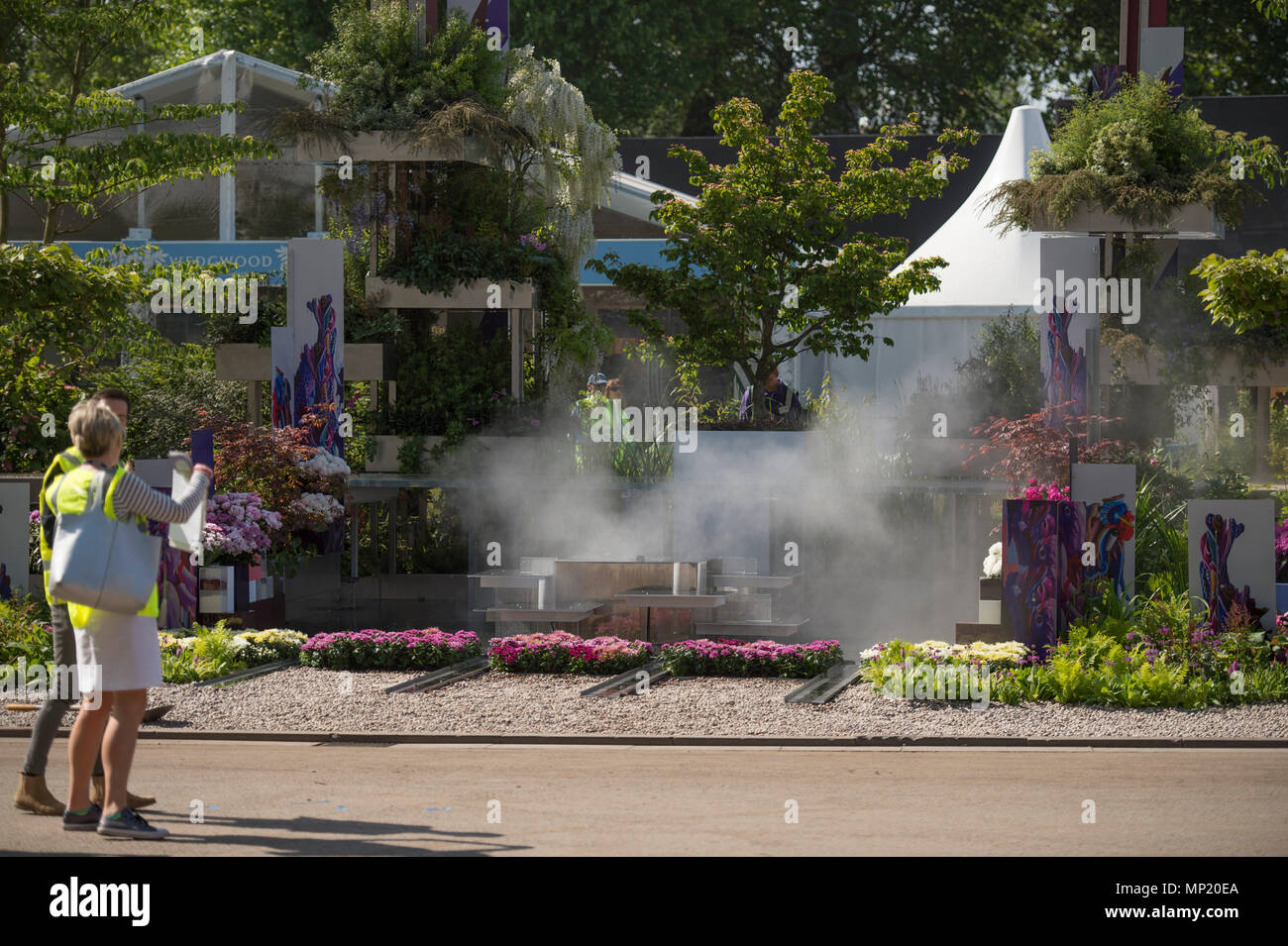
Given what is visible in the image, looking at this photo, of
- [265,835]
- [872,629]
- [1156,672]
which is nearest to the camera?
[265,835]

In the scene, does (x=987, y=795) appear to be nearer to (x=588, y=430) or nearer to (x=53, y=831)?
Result: (x=53, y=831)

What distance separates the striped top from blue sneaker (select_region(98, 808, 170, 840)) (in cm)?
130

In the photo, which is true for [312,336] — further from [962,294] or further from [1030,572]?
[962,294]

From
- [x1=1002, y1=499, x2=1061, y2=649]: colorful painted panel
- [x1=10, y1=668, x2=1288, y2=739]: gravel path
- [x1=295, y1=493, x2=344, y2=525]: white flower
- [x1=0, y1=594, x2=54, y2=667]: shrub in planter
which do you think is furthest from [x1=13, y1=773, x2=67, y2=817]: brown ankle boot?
[x1=295, y1=493, x2=344, y2=525]: white flower

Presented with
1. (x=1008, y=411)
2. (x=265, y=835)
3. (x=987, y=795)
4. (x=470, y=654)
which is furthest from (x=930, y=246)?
(x=265, y=835)

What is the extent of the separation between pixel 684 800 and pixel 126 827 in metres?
2.63

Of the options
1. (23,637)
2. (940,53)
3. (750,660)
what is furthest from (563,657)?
→ (940,53)

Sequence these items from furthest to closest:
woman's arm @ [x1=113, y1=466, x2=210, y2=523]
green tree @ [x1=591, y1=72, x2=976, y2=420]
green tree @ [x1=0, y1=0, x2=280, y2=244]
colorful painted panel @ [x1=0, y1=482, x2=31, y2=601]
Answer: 1. green tree @ [x1=591, y1=72, x2=976, y2=420]
2. green tree @ [x1=0, y1=0, x2=280, y2=244]
3. colorful painted panel @ [x1=0, y1=482, x2=31, y2=601]
4. woman's arm @ [x1=113, y1=466, x2=210, y2=523]

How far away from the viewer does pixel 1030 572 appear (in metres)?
12.4

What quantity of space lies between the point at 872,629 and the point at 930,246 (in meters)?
12.0

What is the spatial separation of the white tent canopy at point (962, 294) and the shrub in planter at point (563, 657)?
11.7 m

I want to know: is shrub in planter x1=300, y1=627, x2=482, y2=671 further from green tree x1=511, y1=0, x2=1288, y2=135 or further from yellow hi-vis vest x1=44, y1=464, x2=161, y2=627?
green tree x1=511, y1=0, x2=1288, y2=135

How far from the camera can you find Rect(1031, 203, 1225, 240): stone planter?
16.5 m

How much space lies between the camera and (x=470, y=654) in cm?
1332
